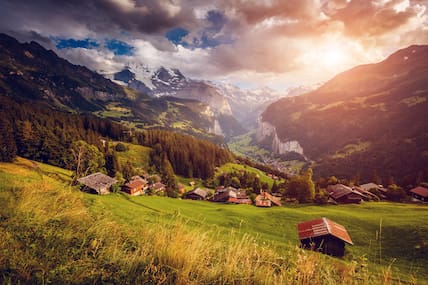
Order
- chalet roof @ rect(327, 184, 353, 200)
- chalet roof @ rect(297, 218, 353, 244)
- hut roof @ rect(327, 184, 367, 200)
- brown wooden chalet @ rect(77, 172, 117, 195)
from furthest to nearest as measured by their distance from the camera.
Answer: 1. chalet roof @ rect(327, 184, 353, 200)
2. hut roof @ rect(327, 184, 367, 200)
3. brown wooden chalet @ rect(77, 172, 117, 195)
4. chalet roof @ rect(297, 218, 353, 244)

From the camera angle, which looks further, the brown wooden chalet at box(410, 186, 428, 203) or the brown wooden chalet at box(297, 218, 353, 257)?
the brown wooden chalet at box(410, 186, 428, 203)

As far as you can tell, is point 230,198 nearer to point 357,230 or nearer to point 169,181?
point 169,181

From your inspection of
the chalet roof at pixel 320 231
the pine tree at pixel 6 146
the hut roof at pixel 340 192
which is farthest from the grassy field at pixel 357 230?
the pine tree at pixel 6 146

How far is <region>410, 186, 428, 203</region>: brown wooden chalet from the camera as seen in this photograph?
249ft

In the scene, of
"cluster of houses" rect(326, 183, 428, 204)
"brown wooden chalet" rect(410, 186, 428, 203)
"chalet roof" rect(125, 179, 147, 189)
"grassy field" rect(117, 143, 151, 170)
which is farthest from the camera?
"grassy field" rect(117, 143, 151, 170)

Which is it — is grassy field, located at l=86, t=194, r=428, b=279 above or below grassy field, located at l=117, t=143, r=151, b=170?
below

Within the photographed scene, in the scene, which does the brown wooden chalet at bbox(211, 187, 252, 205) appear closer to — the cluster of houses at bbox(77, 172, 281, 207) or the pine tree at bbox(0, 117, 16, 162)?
the cluster of houses at bbox(77, 172, 281, 207)

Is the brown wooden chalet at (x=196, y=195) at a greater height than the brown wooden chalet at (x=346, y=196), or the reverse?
the brown wooden chalet at (x=346, y=196)

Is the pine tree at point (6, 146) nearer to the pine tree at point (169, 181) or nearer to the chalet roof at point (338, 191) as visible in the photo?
the pine tree at point (169, 181)

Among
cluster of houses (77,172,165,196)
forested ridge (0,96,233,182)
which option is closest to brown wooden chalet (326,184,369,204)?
forested ridge (0,96,233,182)

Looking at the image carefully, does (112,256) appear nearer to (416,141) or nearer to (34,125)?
(34,125)

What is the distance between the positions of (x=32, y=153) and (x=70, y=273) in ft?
281

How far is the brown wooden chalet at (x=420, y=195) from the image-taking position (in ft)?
249

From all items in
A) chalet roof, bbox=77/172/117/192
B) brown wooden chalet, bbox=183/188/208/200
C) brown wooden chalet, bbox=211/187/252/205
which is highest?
chalet roof, bbox=77/172/117/192
